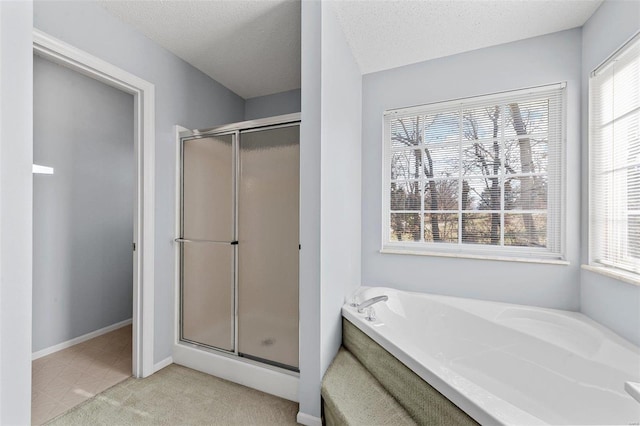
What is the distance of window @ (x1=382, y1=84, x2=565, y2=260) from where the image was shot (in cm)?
199

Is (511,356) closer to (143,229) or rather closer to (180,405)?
(180,405)

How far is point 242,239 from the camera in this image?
81.4 inches

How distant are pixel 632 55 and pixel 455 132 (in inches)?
38.3

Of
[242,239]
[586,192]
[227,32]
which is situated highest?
[227,32]

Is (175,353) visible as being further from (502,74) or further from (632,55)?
(632,55)

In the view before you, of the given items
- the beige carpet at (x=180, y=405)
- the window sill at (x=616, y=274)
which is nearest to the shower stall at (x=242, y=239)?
the beige carpet at (x=180, y=405)

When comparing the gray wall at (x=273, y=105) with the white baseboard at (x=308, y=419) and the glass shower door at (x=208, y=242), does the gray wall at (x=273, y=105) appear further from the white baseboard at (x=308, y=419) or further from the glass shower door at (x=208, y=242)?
the white baseboard at (x=308, y=419)

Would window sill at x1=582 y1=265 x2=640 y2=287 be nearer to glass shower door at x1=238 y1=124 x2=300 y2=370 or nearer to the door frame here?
glass shower door at x1=238 y1=124 x2=300 y2=370

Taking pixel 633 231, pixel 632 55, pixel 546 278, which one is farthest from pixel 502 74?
pixel 546 278

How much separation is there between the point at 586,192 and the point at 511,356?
1174mm

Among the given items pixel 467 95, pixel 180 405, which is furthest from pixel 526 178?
pixel 180 405

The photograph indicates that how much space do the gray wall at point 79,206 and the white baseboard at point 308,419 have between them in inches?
89.8

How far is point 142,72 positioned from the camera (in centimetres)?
202

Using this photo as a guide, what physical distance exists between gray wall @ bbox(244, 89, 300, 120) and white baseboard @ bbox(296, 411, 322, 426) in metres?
2.66
